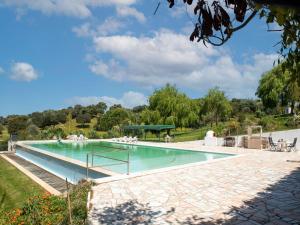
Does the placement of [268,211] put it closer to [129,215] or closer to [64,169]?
[129,215]

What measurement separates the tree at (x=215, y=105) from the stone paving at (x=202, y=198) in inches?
1110

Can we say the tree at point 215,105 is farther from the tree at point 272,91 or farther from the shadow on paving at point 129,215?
the shadow on paving at point 129,215

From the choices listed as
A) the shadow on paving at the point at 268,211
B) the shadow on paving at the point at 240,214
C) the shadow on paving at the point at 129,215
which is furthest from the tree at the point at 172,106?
the shadow on paving at the point at 129,215

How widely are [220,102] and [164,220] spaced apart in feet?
110

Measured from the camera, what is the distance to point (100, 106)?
63781 millimetres

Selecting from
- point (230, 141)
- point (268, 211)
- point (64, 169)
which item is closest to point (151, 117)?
point (230, 141)

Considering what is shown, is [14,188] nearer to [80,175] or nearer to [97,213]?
[80,175]

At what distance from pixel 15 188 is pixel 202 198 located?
6.90 m

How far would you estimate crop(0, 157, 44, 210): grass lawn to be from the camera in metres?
9.35

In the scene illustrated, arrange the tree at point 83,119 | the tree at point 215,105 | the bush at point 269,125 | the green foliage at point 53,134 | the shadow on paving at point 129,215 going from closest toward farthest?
the shadow on paving at point 129,215
the bush at point 269,125
the green foliage at point 53,134
the tree at point 215,105
the tree at point 83,119

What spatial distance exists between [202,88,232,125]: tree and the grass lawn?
27935mm

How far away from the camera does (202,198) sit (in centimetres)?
691

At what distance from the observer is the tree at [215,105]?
38.1m

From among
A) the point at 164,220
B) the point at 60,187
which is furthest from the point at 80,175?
the point at 164,220
